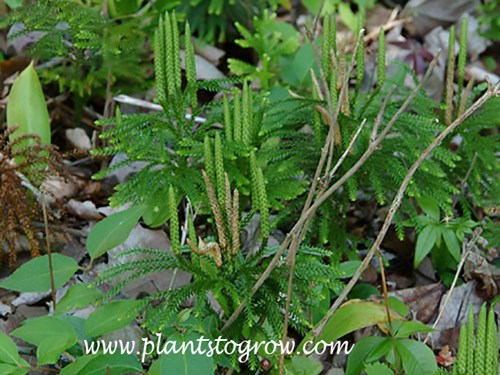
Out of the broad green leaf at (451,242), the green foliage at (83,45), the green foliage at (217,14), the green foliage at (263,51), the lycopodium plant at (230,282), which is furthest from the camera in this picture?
the green foliage at (217,14)

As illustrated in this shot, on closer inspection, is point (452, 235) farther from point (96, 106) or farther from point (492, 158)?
point (96, 106)

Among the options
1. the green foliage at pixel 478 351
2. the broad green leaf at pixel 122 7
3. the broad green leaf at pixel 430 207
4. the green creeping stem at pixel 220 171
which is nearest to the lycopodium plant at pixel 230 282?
the green creeping stem at pixel 220 171

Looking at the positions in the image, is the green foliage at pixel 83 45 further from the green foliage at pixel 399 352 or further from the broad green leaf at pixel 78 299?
the green foliage at pixel 399 352

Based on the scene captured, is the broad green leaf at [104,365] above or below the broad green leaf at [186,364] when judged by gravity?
below

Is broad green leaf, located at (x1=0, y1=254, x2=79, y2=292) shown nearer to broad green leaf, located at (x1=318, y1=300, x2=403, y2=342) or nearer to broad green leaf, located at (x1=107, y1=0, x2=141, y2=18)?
broad green leaf, located at (x1=318, y1=300, x2=403, y2=342)

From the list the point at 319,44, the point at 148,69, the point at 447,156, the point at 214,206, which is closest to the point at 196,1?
the point at 148,69

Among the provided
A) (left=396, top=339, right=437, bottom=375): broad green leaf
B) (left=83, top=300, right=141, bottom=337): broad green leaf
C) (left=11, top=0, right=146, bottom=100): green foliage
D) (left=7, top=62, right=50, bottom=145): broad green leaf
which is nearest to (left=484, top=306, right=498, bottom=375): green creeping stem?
(left=396, top=339, right=437, bottom=375): broad green leaf
